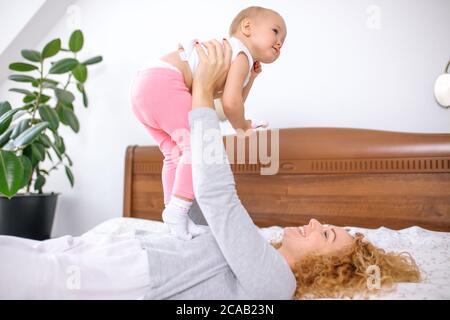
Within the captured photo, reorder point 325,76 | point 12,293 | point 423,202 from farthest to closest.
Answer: point 325,76 < point 423,202 < point 12,293

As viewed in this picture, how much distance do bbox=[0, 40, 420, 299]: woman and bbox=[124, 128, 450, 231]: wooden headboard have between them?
49 cm

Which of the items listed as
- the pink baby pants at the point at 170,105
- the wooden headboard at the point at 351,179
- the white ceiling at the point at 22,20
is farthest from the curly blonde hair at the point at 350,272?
the white ceiling at the point at 22,20

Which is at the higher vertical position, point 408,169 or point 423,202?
point 408,169

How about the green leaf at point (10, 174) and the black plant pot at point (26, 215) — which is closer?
the green leaf at point (10, 174)

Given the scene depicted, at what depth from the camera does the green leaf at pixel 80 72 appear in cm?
203

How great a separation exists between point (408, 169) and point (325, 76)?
1.58 ft

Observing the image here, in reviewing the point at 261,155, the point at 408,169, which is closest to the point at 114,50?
the point at 261,155

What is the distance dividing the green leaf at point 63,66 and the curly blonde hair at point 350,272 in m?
1.57

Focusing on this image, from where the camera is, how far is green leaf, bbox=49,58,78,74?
190 centimetres

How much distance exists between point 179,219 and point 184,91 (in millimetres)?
315

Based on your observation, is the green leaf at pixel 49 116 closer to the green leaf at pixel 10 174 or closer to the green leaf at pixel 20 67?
the green leaf at pixel 20 67

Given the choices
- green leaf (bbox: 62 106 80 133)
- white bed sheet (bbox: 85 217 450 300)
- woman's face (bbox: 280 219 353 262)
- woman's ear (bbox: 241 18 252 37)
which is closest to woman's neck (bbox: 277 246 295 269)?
woman's face (bbox: 280 219 353 262)

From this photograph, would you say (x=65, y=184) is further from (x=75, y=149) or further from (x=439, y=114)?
(x=439, y=114)

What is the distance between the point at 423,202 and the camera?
1309 millimetres
